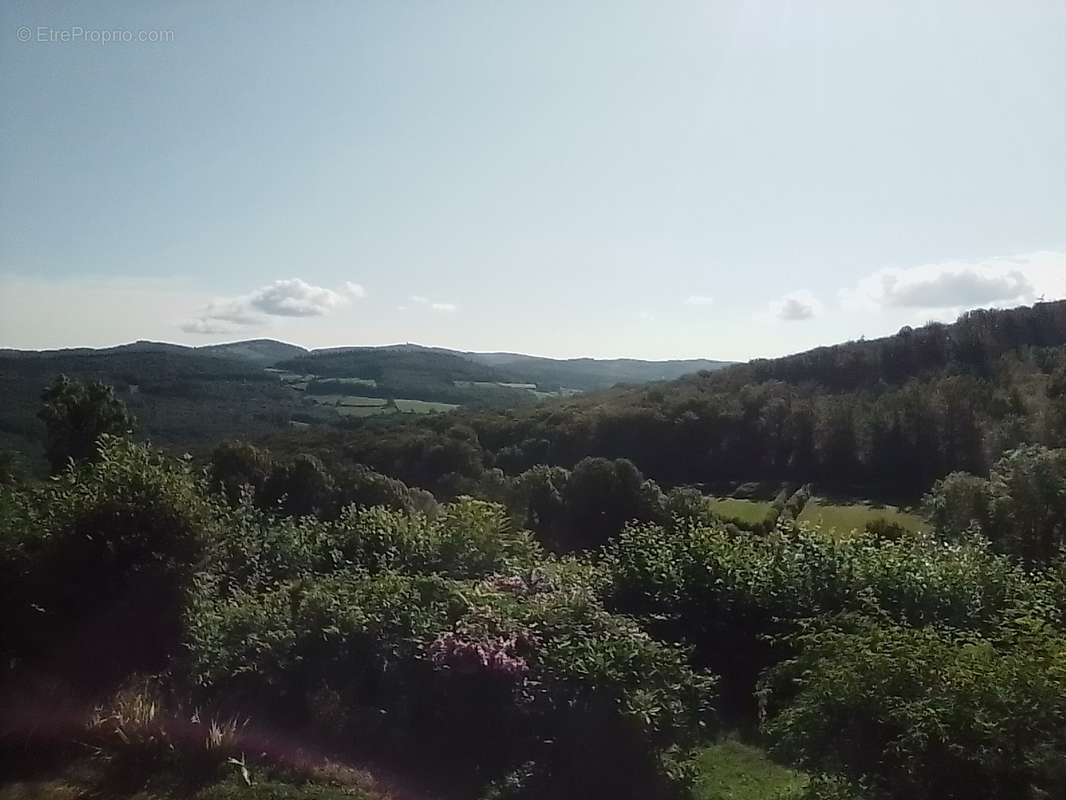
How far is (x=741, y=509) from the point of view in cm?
3716

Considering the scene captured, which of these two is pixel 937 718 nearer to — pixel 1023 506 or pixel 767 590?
pixel 767 590

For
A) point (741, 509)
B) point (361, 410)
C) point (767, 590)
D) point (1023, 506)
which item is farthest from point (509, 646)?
point (361, 410)

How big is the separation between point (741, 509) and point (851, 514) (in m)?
4.54

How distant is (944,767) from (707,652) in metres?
4.64

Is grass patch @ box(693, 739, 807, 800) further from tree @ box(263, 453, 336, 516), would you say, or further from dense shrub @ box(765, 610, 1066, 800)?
tree @ box(263, 453, 336, 516)

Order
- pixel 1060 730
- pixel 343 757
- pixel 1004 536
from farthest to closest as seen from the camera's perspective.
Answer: pixel 1004 536 < pixel 343 757 < pixel 1060 730

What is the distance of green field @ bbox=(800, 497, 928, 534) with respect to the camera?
1271 inches

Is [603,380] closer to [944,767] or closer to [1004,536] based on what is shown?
[1004,536]

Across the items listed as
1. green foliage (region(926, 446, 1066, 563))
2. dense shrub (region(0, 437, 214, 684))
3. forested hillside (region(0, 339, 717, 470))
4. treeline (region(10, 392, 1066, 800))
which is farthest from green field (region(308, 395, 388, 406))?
dense shrub (region(0, 437, 214, 684))

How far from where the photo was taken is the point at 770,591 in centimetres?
970

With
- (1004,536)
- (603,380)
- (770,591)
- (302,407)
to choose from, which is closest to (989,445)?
(1004,536)

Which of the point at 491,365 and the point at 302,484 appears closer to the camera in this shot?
the point at 302,484

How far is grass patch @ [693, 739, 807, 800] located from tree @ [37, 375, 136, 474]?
74.1 feet

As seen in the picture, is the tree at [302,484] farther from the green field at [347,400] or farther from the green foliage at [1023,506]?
the green field at [347,400]
